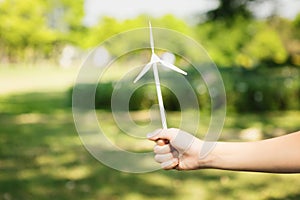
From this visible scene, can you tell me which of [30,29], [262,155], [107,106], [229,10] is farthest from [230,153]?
[30,29]

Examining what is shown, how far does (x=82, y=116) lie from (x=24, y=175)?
3.45 metres

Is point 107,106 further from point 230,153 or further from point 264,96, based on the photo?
point 230,153

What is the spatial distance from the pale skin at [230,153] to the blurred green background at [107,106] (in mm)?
592

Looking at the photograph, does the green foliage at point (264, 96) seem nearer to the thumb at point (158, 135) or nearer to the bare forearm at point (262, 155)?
the bare forearm at point (262, 155)

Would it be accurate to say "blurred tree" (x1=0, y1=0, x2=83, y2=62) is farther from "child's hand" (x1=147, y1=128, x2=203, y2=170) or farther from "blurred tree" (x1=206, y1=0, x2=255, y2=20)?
"child's hand" (x1=147, y1=128, x2=203, y2=170)

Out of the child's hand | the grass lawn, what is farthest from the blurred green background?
the child's hand

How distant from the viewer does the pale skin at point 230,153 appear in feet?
3.71

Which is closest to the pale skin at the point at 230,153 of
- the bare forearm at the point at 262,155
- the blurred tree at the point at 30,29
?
the bare forearm at the point at 262,155

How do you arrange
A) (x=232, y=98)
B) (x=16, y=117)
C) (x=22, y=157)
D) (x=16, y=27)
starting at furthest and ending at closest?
(x=16, y=27) < (x=232, y=98) < (x=16, y=117) < (x=22, y=157)

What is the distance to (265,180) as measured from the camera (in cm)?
437

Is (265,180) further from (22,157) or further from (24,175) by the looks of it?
(22,157)

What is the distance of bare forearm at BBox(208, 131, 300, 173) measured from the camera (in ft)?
3.76

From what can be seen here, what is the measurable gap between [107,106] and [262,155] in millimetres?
9129

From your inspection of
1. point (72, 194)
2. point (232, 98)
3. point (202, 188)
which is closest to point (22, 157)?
point (72, 194)
